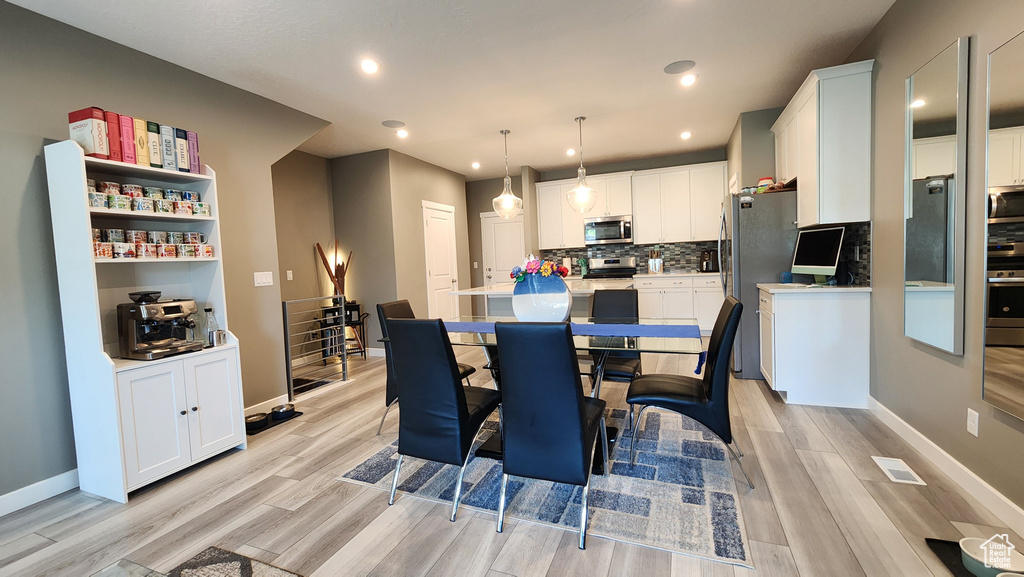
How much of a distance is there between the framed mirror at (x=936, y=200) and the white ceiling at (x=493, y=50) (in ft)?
2.60

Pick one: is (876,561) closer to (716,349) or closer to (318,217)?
(716,349)

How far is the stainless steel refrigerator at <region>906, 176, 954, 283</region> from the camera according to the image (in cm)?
204

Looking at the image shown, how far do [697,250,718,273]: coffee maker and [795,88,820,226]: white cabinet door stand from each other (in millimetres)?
2418

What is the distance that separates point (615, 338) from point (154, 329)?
8.94 feet

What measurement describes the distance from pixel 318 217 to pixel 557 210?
3.48 m

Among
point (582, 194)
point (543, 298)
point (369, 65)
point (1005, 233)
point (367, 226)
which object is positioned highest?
point (369, 65)

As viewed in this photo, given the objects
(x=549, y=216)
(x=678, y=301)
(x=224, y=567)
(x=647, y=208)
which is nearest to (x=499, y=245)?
(x=549, y=216)

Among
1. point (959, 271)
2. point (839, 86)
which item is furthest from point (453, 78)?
point (959, 271)

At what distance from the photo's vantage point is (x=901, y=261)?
8.11 ft

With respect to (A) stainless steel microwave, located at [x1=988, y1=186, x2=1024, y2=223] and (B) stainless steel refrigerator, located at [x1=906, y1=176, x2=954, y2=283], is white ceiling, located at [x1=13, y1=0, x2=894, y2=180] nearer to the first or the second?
(B) stainless steel refrigerator, located at [x1=906, y1=176, x2=954, y2=283]

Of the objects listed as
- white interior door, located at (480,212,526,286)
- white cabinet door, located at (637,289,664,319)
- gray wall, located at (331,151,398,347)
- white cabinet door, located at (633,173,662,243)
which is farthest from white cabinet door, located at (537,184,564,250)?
gray wall, located at (331,151,398,347)

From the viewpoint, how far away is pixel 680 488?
210 centimetres

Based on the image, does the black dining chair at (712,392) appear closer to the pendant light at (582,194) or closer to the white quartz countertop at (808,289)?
the white quartz countertop at (808,289)
